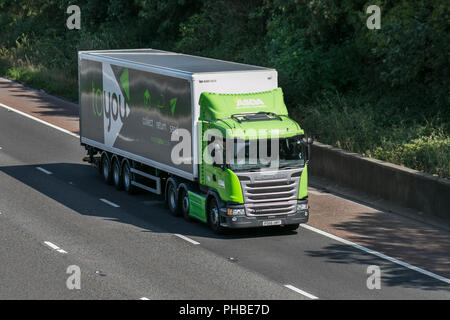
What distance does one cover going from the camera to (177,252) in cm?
2045

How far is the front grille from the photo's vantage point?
21.6 meters

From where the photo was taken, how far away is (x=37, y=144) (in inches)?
1319

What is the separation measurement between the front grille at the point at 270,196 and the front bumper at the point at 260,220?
95mm

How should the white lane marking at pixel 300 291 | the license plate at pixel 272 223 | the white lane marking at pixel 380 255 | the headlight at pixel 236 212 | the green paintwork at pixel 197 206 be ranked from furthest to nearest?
the green paintwork at pixel 197 206 < the license plate at pixel 272 223 < the headlight at pixel 236 212 < the white lane marking at pixel 380 255 < the white lane marking at pixel 300 291

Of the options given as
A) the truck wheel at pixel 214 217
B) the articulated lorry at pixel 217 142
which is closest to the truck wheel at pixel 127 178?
the articulated lorry at pixel 217 142

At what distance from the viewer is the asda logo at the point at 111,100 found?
85.2 ft

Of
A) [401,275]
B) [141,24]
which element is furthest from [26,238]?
[141,24]

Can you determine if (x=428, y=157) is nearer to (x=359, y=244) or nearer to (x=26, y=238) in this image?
(x=359, y=244)

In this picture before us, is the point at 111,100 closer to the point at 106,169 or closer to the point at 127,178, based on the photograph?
the point at 106,169

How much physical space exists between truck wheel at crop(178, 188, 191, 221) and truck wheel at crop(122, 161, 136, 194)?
2.88 metres

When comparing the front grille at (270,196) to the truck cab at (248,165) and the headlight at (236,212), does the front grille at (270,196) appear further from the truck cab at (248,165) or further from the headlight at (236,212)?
the headlight at (236,212)

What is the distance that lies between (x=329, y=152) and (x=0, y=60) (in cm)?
3102

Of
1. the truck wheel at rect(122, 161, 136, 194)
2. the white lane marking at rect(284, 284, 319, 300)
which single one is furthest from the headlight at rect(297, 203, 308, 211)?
the truck wheel at rect(122, 161, 136, 194)

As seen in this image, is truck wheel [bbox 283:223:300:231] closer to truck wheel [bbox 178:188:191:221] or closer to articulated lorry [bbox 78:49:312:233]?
articulated lorry [bbox 78:49:312:233]
